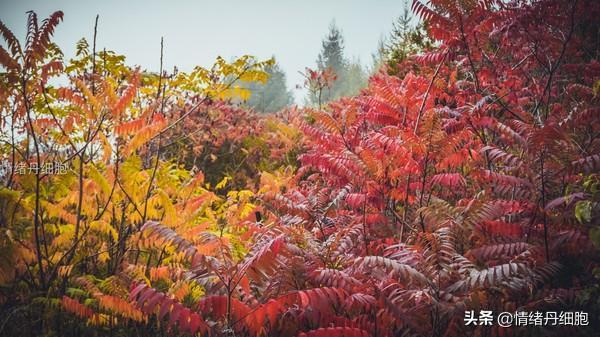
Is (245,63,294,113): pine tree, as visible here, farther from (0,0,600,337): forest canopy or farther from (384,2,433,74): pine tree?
(0,0,600,337): forest canopy

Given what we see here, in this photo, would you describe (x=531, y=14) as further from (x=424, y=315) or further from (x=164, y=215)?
(x=164, y=215)

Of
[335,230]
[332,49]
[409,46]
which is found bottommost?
[335,230]

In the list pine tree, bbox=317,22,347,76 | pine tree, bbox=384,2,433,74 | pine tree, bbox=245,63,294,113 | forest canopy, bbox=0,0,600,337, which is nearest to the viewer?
forest canopy, bbox=0,0,600,337

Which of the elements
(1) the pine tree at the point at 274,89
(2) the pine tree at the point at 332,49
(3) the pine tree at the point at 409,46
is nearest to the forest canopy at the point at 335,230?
(3) the pine tree at the point at 409,46

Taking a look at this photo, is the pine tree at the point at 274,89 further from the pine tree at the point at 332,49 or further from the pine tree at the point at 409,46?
the pine tree at the point at 409,46

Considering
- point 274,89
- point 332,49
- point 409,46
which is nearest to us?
point 409,46

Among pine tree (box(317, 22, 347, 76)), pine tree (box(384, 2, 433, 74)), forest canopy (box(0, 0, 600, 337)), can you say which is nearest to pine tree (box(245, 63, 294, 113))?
pine tree (box(317, 22, 347, 76))

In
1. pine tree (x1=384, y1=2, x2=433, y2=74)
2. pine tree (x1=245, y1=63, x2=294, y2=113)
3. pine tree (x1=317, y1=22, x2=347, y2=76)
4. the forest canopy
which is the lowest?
the forest canopy

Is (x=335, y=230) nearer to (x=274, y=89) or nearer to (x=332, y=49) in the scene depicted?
(x=274, y=89)

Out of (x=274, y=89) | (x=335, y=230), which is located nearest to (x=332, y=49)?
(x=274, y=89)

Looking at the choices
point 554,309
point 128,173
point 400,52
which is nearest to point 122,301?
point 128,173

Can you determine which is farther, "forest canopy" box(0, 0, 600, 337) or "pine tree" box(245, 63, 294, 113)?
"pine tree" box(245, 63, 294, 113)

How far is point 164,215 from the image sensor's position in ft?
13.7

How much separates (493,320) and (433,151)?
1.53 m
